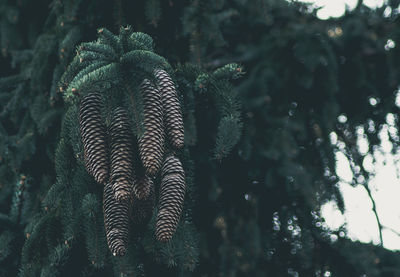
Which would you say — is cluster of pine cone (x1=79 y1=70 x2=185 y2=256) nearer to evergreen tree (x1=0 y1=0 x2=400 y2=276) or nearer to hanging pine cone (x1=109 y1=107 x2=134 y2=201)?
hanging pine cone (x1=109 y1=107 x2=134 y2=201)

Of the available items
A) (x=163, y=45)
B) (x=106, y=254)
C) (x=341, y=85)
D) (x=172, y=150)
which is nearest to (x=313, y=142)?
(x=341, y=85)

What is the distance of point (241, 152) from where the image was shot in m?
2.21

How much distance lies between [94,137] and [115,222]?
0.75 feet

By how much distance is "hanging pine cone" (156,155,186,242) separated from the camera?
1198 millimetres

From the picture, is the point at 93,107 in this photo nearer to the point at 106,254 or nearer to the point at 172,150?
the point at 172,150

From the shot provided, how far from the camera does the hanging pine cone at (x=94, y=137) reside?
120 centimetres

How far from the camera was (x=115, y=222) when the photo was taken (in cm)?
124

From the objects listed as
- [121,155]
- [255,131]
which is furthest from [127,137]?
[255,131]

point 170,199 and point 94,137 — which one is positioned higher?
point 94,137

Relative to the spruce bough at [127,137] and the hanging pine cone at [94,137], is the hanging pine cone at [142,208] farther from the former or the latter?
the hanging pine cone at [94,137]

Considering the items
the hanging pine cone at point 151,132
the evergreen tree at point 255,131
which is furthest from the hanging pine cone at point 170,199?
the evergreen tree at point 255,131

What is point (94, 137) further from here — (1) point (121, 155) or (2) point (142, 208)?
(2) point (142, 208)

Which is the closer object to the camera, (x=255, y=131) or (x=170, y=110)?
(x=170, y=110)

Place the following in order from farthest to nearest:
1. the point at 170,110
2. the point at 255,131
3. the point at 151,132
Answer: the point at 255,131
the point at 170,110
the point at 151,132
